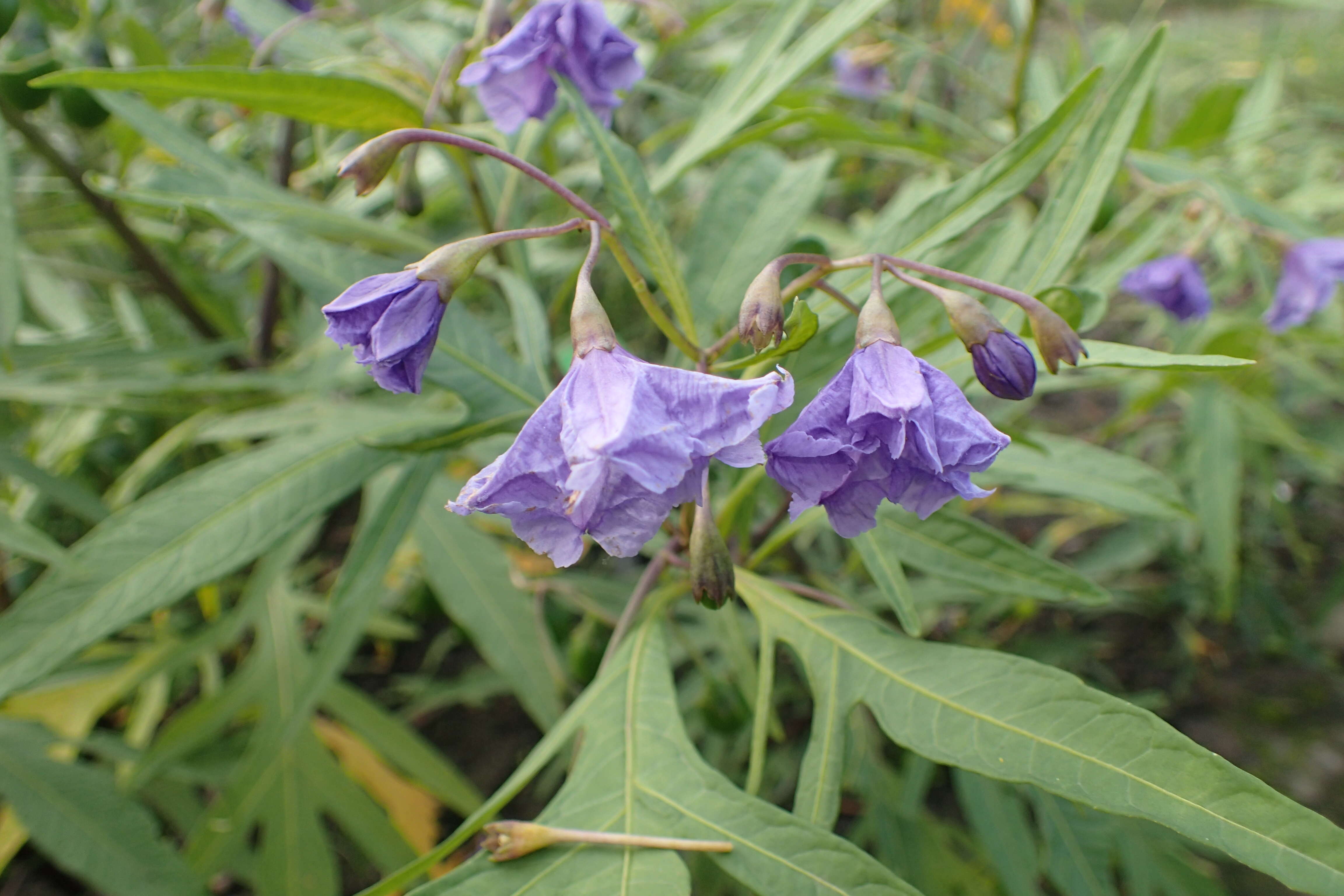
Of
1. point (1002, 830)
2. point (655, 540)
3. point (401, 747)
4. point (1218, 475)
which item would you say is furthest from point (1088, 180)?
point (401, 747)

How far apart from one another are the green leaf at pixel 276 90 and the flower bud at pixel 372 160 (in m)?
0.24

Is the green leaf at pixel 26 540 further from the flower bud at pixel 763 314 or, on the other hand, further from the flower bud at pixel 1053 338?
the flower bud at pixel 1053 338

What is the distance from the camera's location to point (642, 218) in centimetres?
83

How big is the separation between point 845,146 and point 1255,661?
169 cm

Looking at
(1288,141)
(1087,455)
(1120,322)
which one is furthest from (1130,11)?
(1087,455)

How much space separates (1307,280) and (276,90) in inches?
68.5

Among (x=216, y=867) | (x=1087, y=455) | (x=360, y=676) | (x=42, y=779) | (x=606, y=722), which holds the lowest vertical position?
(x=360, y=676)

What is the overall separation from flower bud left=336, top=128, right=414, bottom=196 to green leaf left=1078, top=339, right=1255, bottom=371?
63 centimetres

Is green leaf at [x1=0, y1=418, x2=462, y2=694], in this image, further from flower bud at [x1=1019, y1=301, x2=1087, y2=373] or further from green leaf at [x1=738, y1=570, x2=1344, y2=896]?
flower bud at [x1=1019, y1=301, x2=1087, y2=373]

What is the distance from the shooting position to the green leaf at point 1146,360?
64cm

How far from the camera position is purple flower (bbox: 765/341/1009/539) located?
608mm

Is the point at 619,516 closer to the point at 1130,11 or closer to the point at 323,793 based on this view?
the point at 323,793

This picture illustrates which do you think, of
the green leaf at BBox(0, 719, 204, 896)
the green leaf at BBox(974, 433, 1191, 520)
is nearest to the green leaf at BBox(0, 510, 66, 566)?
the green leaf at BBox(0, 719, 204, 896)

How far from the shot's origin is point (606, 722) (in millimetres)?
905
